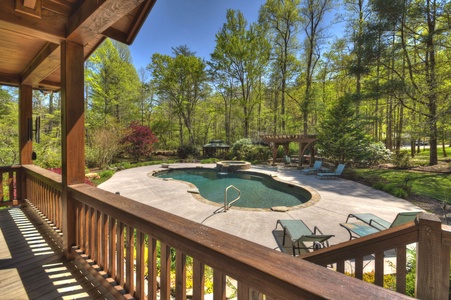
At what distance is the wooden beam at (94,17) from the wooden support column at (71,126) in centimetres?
23

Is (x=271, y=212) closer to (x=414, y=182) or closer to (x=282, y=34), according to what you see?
(x=414, y=182)

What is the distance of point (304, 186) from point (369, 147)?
23.0 ft

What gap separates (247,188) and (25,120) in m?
7.90

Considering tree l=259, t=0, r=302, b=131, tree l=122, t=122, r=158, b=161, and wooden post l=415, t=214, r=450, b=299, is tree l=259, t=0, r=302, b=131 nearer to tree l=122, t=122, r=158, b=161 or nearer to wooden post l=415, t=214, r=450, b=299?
tree l=122, t=122, r=158, b=161

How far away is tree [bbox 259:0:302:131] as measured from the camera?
1805cm

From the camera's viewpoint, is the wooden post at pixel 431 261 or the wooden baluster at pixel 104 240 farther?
the wooden baluster at pixel 104 240

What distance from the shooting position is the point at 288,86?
67.9ft

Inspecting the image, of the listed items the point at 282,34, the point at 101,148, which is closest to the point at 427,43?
the point at 282,34

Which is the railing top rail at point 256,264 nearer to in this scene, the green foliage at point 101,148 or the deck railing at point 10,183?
the deck railing at point 10,183

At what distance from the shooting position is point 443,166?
442 inches

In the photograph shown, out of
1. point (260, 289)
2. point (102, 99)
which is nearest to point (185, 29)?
point (102, 99)

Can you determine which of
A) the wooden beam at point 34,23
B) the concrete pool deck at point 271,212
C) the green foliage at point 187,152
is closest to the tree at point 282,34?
the green foliage at point 187,152

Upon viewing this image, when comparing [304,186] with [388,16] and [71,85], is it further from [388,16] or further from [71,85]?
[388,16]

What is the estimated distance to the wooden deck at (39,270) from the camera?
1924mm
